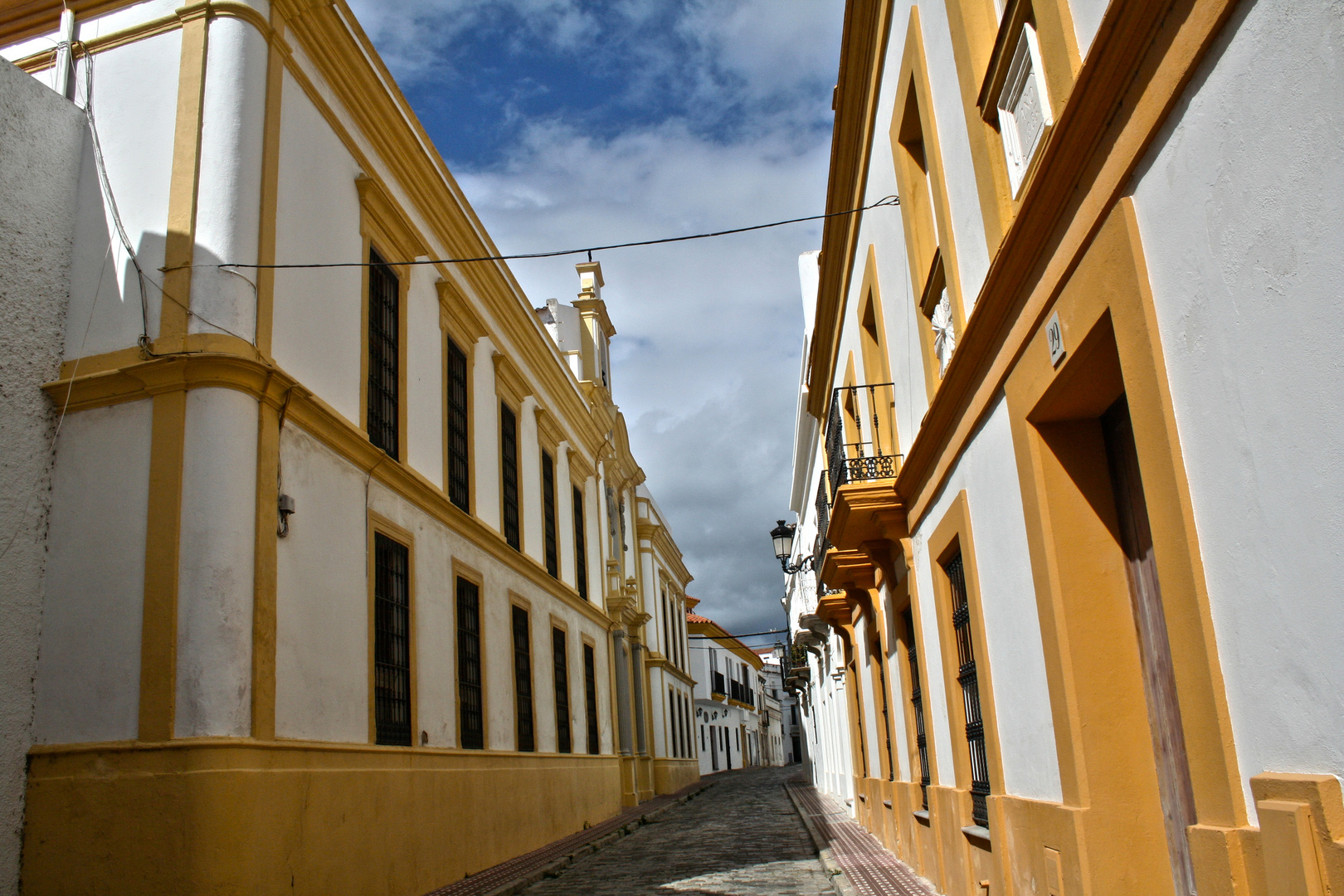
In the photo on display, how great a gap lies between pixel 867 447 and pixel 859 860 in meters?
4.19

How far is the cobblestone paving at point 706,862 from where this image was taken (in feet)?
31.1

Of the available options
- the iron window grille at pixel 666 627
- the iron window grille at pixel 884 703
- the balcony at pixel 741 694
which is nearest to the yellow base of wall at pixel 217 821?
the iron window grille at pixel 884 703

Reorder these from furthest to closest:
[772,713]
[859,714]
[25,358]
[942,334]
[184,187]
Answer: [772,713] < [859,714] < [184,187] < [25,358] < [942,334]

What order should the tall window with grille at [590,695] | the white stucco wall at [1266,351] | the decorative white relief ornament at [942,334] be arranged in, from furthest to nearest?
the tall window with grille at [590,695] → the decorative white relief ornament at [942,334] → the white stucco wall at [1266,351]

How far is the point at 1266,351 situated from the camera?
2744 millimetres

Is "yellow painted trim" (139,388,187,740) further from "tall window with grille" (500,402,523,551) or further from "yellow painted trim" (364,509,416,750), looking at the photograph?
"tall window with grille" (500,402,523,551)

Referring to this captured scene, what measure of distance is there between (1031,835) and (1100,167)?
3.31 m

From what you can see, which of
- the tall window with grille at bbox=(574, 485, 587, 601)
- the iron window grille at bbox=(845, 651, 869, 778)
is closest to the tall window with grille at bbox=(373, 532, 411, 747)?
the iron window grille at bbox=(845, 651, 869, 778)

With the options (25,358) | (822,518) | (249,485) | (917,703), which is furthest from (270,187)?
(822,518)

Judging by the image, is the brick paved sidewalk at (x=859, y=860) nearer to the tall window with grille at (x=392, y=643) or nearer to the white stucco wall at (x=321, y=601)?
the tall window with grille at (x=392, y=643)

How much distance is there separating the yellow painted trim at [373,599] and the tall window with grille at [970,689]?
194 inches

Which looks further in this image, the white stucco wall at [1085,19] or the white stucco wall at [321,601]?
the white stucco wall at [321,601]

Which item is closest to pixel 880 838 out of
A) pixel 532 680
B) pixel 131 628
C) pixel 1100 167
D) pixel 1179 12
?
pixel 532 680

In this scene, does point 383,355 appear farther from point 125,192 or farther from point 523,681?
point 523,681
